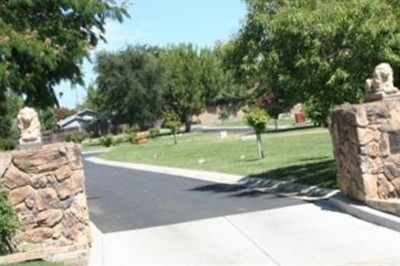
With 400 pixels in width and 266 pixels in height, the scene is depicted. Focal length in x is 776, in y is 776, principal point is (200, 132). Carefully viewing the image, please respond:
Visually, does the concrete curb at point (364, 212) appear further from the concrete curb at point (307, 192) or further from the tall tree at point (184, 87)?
the tall tree at point (184, 87)

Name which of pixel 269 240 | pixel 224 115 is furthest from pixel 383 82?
pixel 224 115

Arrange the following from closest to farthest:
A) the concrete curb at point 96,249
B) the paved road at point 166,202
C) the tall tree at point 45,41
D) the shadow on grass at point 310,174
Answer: the concrete curb at point 96,249 → the paved road at point 166,202 → the tall tree at point 45,41 → the shadow on grass at point 310,174

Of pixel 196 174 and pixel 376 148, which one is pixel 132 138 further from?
pixel 376 148

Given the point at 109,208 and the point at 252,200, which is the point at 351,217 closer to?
the point at 252,200

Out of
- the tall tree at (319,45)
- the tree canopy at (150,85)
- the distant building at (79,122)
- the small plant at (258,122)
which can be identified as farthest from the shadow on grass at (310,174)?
the distant building at (79,122)

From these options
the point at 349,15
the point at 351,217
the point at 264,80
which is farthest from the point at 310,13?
the point at 351,217

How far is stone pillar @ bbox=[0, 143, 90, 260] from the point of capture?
38.9ft

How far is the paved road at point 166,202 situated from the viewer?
1483 cm

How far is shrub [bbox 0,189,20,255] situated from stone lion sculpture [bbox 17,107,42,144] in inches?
87.3

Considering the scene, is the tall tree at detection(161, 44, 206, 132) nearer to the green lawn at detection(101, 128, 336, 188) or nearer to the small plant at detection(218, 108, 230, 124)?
the small plant at detection(218, 108, 230, 124)

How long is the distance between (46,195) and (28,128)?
7.24 ft

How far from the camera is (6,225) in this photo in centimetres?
1118

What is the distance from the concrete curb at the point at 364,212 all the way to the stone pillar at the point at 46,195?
4383 mm

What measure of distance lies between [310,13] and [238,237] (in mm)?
5807
